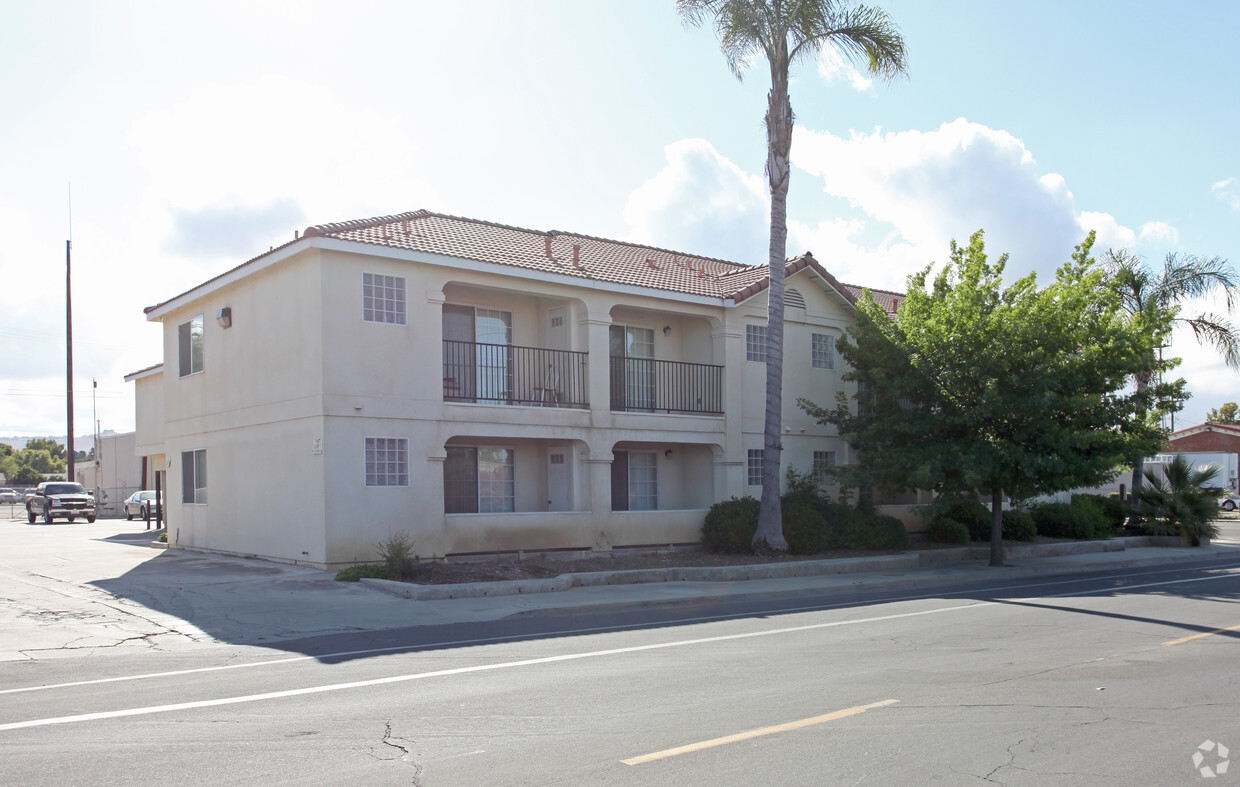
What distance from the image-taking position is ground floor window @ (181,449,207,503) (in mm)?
22234

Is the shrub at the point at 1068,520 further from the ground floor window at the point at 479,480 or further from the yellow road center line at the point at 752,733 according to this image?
the yellow road center line at the point at 752,733

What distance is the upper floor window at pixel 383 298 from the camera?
18078 mm

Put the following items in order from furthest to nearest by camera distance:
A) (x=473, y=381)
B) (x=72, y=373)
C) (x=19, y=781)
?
(x=72, y=373)
(x=473, y=381)
(x=19, y=781)

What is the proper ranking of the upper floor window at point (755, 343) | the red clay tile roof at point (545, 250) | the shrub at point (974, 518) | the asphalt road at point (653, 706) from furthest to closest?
the shrub at point (974, 518) < the upper floor window at point (755, 343) < the red clay tile roof at point (545, 250) < the asphalt road at point (653, 706)

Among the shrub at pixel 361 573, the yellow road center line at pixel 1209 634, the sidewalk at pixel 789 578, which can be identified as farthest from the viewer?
Answer: the shrub at pixel 361 573

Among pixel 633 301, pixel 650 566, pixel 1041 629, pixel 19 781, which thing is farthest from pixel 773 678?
pixel 633 301

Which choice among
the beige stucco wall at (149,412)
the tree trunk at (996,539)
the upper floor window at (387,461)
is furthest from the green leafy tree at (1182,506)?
the beige stucco wall at (149,412)

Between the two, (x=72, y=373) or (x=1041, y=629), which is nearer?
(x=1041, y=629)

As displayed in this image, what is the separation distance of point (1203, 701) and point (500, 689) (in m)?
5.68

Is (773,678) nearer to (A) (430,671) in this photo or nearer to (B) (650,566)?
(A) (430,671)

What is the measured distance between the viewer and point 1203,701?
7723 mm

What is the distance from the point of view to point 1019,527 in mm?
26312

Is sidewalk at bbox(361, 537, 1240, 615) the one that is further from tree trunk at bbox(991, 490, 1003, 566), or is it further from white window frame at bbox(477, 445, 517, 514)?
white window frame at bbox(477, 445, 517, 514)

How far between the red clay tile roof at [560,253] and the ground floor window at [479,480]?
419 cm
